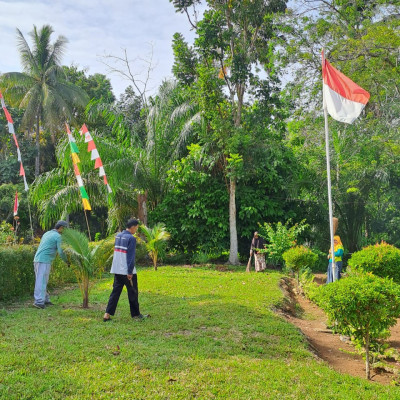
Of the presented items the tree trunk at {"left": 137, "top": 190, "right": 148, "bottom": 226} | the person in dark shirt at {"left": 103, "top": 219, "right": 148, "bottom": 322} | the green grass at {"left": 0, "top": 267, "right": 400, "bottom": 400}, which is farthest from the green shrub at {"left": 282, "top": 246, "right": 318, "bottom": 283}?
the tree trunk at {"left": 137, "top": 190, "right": 148, "bottom": 226}

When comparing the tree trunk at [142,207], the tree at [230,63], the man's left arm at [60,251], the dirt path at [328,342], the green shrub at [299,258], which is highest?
the tree at [230,63]

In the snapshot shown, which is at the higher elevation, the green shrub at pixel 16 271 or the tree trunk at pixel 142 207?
the tree trunk at pixel 142 207

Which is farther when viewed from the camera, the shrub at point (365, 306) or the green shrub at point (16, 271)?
the green shrub at point (16, 271)

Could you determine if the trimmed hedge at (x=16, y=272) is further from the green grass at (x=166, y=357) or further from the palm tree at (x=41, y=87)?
the palm tree at (x=41, y=87)

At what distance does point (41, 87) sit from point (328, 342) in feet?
86.4

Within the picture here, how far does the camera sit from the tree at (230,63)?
16.6 metres

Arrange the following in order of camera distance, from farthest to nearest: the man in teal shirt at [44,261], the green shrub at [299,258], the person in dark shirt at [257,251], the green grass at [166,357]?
the person in dark shirt at [257,251]
the green shrub at [299,258]
the man in teal shirt at [44,261]
the green grass at [166,357]

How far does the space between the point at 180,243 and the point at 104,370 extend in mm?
14775

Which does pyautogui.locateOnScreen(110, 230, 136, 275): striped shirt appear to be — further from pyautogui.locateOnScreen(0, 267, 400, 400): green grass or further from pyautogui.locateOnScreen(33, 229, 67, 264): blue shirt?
pyautogui.locateOnScreen(33, 229, 67, 264): blue shirt

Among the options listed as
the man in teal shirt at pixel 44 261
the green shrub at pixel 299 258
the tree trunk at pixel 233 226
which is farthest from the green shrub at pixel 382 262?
the tree trunk at pixel 233 226

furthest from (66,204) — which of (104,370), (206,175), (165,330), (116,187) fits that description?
(104,370)

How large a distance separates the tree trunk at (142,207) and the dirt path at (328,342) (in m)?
8.85

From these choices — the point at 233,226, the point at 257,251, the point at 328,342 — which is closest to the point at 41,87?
the point at 233,226

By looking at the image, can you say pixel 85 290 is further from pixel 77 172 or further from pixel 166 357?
pixel 77 172
